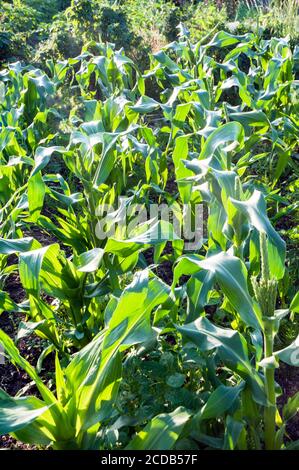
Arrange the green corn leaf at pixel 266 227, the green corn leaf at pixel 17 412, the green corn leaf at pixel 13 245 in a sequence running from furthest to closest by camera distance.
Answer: the green corn leaf at pixel 13 245
the green corn leaf at pixel 266 227
the green corn leaf at pixel 17 412

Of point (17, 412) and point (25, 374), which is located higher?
point (17, 412)

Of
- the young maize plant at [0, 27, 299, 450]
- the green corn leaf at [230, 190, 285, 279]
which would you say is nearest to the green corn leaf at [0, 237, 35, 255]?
the young maize plant at [0, 27, 299, 450]

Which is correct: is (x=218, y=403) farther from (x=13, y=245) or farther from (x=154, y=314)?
(x=13, y=245)

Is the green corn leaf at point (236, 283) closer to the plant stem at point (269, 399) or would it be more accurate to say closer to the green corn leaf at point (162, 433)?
the plant stem at point (269, 399)

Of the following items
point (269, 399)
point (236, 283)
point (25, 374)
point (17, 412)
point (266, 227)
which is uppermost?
point (266, 227)

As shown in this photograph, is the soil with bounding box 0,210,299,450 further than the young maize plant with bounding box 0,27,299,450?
Yes

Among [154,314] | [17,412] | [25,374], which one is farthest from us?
[25,374]

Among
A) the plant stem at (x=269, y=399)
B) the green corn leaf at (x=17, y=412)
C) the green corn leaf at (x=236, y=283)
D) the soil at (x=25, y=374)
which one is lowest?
the soil at (x=25, y=374)

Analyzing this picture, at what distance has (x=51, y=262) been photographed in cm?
202

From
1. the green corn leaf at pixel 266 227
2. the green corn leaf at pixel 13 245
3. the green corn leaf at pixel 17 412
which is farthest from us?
the green corn leaf at pixel 13 245

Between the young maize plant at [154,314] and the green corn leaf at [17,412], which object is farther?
the young maize plant at [154,314]

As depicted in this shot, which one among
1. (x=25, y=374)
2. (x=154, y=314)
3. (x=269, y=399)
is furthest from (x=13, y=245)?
(x=269, y=399)

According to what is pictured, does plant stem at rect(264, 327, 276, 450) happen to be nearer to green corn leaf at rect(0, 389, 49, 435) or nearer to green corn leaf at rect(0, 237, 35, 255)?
green corn leaf at rect(0, 389, 49, 435)

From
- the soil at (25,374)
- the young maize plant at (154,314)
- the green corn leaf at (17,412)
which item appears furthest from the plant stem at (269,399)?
the green corn leaf at (17,412)
